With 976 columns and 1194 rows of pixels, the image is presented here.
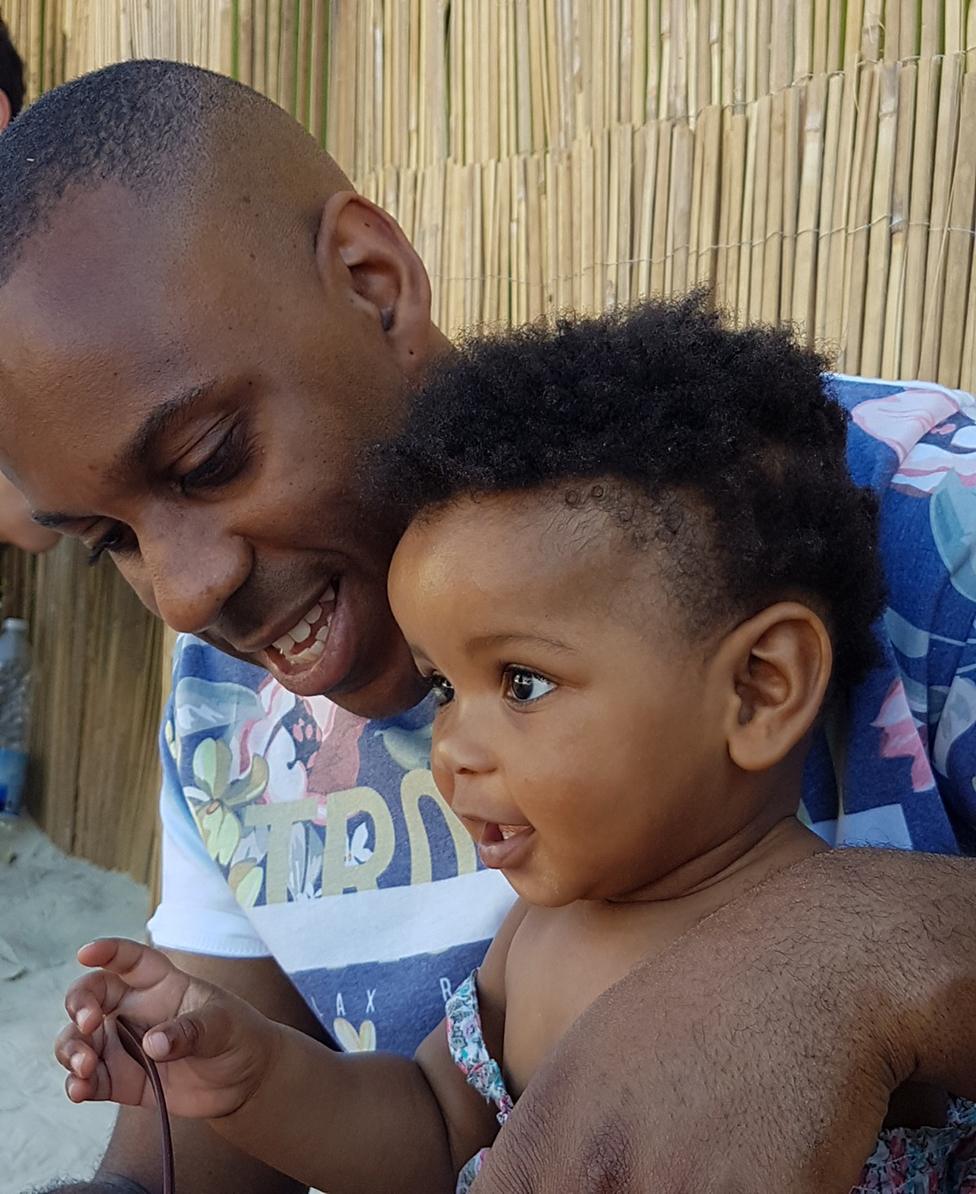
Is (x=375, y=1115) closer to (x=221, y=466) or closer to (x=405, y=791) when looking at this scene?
(x=405, y=791)

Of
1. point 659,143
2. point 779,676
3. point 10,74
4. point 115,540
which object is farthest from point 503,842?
point 10,74

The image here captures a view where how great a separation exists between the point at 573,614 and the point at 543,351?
0.84 ft

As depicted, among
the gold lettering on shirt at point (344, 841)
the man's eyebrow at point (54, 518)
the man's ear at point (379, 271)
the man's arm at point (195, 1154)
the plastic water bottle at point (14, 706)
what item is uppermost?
Answer: the man's ear at point (379, 271)

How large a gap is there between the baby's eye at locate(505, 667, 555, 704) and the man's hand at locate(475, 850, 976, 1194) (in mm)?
242

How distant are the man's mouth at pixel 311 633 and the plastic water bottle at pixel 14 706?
3.25 metres

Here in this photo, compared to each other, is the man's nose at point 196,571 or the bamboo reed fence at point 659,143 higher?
the bamboo reed fence at point 659,143

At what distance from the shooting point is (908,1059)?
96cm

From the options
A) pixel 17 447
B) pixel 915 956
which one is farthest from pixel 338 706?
pixel 915 956

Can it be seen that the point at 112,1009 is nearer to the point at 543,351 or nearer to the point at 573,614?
the point at 573,614

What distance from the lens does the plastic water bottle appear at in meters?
4.54

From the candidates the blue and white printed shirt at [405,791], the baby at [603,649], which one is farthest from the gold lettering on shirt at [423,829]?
the baby at [603,649]

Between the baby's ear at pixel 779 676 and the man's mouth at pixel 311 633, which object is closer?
the baby's ear at pixel 779 676

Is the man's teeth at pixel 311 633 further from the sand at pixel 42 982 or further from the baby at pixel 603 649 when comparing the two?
the sand at pixel 42 982

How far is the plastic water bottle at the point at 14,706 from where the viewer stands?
454cm
